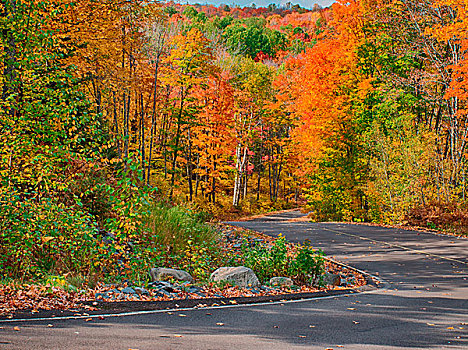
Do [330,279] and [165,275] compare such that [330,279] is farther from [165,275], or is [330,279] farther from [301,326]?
[301,326]

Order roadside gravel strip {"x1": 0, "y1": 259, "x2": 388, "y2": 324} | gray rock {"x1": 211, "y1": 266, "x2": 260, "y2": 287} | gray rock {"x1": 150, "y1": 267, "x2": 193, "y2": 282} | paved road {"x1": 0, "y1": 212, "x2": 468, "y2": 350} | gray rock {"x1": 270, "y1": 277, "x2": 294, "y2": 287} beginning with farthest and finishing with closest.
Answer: gray rock {"x1": 270, "y1": 277, "x2": 294, "y2": 287}, gray rock {"x1": 150, "y1": 267, "x2": 193, "y2": 282}, gray rock {"x1": 211, "y1": 266, "x2": 260, "y2": 287}, roadside gravel strip {"x1": 0, "y1": 259, "x2": 388, "y2": 324}, paved road {"x1": 0, "y1": 212, "x2": 468, "y2": 350}

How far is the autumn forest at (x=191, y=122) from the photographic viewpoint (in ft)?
24.1

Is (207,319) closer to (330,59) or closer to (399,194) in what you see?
(399,194)

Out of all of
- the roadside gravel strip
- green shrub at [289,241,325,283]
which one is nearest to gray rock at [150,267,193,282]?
the roadside gravel strip

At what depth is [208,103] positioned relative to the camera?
32.7m

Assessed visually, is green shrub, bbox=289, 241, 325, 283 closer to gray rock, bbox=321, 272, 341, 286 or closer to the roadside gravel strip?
gray rock, bbox=321, 272, 341, 286

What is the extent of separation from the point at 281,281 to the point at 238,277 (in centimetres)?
106

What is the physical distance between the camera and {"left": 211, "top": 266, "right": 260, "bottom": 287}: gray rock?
29.2 feet

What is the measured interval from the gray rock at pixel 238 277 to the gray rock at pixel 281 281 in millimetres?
439

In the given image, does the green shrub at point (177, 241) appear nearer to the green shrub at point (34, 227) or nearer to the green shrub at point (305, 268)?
the green shrub at point (305, 268)

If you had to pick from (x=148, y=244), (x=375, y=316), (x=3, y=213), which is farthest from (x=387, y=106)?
(x=3, y=213)

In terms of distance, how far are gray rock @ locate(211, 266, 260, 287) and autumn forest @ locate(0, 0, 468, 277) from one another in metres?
1.44

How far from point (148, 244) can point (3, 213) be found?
465 centimetres

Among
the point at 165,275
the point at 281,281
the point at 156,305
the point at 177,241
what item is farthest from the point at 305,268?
the point at 156,305
